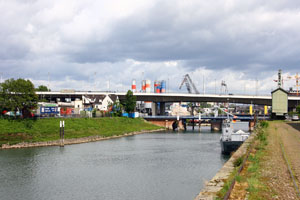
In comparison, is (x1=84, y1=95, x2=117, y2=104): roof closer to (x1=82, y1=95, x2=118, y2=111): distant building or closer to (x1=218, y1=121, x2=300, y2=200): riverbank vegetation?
(x1=82, y1=95, x2=118, y2=111): distant building

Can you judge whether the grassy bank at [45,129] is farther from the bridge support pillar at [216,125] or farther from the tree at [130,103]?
the bridge support pillar at [216,125]

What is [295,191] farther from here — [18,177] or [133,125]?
[133,125]

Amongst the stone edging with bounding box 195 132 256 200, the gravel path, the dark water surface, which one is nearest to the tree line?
the dark water surface

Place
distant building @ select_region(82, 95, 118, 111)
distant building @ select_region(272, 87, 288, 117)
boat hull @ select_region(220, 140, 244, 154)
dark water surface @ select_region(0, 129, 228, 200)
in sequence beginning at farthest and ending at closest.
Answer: distant building @ select_region(82, 95, 118, 111)
distant building @ select_region(272, 87, 288, 117)
boat hull @ select_region(220, 140, 244, 154)
dark water surface @ select_region(0, 129, 228, 200)

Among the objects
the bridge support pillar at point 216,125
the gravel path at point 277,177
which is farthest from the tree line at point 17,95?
the bridge support pillar at point 216,125

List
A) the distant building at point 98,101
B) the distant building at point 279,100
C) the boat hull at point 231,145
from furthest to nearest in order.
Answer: the distant building at point 98,101 → the distant building at point 279,100 → the boat hull at point 231,145

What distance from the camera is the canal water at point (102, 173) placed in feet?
120

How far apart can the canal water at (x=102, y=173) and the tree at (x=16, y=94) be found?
24.9m

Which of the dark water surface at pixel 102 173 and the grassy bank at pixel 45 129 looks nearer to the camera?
the dark water surface at pixel 102 173

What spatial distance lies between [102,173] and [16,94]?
54576mm

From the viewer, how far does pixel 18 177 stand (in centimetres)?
4559

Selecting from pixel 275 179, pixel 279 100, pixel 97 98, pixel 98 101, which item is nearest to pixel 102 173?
pixel 275 179

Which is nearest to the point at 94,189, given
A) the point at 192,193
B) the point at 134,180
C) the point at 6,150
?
the point at 134,180

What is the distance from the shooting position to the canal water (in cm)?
3659
